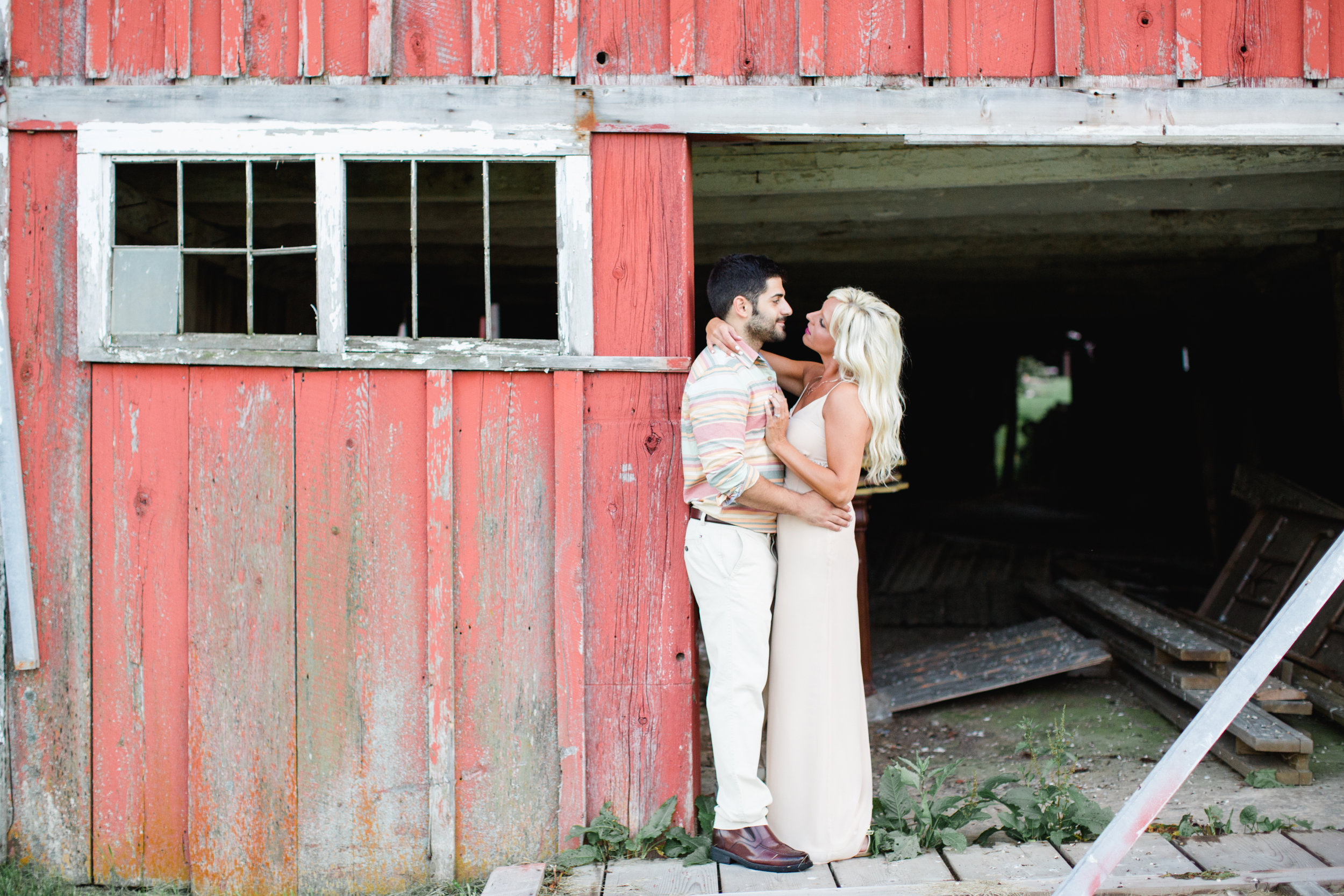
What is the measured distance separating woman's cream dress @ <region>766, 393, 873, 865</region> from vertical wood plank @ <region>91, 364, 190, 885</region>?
7.29 ft

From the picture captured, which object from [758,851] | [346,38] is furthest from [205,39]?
[758,851]

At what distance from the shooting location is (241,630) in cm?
338

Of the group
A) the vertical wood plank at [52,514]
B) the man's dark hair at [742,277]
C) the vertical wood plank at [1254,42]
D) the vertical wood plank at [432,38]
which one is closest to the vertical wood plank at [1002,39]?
the vertical wood plank at [1254,42]

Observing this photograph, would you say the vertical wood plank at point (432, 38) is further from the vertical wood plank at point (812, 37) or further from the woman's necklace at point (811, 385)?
the woman's necklace at point (811, 385)

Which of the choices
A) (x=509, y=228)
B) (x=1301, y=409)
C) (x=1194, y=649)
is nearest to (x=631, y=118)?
(x=509, y=228)

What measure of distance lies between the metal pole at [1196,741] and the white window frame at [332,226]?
2.00 metres

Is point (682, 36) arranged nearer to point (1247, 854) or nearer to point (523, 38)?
point (523, 38)

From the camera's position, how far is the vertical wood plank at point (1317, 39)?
11.2ft

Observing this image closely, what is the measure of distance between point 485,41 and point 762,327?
1472 mm

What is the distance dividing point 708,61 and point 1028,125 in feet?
3.97

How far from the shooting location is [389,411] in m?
3.36

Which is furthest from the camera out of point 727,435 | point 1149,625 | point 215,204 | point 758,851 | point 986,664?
point 986,664

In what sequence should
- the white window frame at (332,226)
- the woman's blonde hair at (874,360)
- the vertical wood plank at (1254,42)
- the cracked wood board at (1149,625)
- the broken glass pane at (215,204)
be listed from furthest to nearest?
the cracked wood board at (1149,625) < the broken glass pane at (215,204) < the vertical wood plank at (1254,42) < the white window frame at (332,226) < the woman's blonde hair at (874,360)

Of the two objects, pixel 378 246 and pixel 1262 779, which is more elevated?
pixel 378 246
